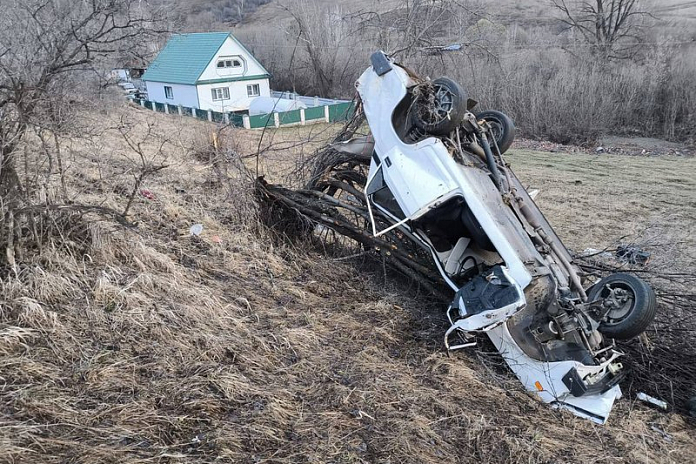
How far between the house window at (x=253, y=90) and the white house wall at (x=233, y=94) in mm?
187

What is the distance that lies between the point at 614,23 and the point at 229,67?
22006mm

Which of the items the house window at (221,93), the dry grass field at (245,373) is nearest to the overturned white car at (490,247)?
the dry grass field at (245,373)

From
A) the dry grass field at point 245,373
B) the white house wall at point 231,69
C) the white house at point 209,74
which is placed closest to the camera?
the dry grass field at point 245,373

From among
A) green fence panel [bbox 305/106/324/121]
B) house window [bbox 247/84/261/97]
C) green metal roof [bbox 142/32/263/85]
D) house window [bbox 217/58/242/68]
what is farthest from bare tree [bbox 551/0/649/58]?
green metal roof [bbox 142/32/263/85]

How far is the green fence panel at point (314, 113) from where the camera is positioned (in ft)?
79.6

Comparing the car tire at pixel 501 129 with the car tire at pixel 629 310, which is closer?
the car tire at pixel 629 310

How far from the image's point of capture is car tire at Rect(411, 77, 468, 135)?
3.90m

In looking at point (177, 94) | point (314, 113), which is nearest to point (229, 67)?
point (177, 94)

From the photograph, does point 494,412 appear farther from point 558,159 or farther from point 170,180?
point 558,159

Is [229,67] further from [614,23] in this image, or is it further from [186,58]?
[614,23]

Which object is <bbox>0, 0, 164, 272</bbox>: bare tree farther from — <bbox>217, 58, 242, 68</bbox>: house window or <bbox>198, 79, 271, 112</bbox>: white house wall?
<bbox>217, 58, 242, 68</bbox>: house window

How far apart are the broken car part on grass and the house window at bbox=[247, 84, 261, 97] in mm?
28005

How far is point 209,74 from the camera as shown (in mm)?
29078

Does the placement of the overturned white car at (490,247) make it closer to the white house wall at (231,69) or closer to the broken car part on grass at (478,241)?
the broken car part on grass at (478,241)
